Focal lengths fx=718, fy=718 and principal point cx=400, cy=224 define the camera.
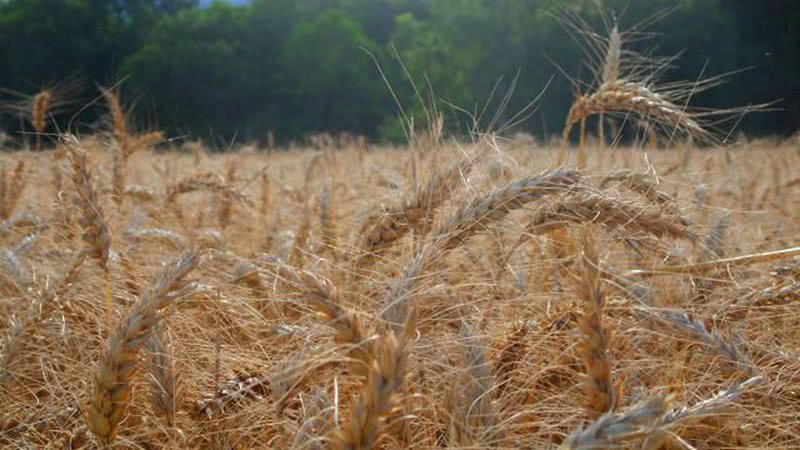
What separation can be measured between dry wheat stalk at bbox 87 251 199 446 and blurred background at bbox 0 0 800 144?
1610cm

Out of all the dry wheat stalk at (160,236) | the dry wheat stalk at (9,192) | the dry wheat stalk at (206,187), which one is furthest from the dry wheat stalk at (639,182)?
the dry wheat stalk at (9,192)

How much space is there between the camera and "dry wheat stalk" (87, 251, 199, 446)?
0.99 m

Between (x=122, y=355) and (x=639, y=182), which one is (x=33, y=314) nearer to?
(x=122, y=355)

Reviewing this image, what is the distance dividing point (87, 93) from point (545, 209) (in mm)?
25392

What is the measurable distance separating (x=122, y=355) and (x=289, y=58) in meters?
33.9

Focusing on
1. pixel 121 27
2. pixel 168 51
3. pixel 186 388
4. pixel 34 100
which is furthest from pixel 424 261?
pixel 121 27

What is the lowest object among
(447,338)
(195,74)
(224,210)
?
(195,74)

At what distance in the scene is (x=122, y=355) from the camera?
3.26 ft

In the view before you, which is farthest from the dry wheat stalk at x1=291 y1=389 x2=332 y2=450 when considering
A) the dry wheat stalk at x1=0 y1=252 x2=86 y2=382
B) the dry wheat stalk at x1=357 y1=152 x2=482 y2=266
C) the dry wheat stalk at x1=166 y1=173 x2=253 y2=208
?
the dry wheat stalk at x1=166 y1=173 x2=253 y2=208

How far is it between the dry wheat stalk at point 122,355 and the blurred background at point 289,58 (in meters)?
16.1

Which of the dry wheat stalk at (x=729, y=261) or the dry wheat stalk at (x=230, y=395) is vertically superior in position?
the dry wheat stalk at (x=729, y=261)

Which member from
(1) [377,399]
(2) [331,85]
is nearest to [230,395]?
(1) [377,399]

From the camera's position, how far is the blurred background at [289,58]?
791 inches

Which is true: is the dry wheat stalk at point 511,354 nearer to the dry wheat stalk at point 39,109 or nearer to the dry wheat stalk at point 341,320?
the dry wheat stalk at point 341,320
